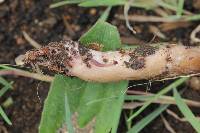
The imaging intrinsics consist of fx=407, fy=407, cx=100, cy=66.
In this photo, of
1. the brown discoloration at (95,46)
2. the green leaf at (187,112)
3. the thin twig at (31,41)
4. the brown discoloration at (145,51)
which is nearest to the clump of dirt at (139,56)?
the brown discoloration at (145,51)

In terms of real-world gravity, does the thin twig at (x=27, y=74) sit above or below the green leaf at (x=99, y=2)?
below

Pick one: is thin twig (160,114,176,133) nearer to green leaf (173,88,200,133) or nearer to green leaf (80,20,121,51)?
green leaf (173,88,200,133)

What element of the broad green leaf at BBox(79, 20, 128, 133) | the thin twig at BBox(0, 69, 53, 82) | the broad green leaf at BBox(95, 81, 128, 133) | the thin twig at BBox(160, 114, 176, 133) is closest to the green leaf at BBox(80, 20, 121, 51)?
the broad green leaf at BBox(79, 20, 128, 133)

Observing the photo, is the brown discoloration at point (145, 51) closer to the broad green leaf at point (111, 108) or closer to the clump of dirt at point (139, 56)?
the clump of dirt at point (139, 56)

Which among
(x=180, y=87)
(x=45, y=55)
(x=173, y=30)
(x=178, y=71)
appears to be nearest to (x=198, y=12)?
(x=173, y=30)

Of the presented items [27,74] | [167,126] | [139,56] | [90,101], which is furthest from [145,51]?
[27,74]
